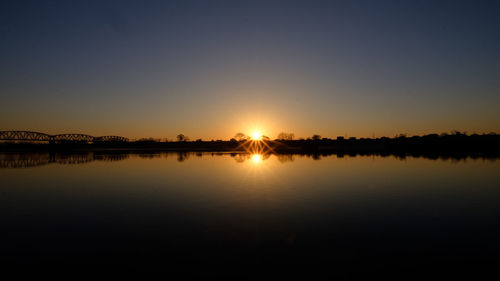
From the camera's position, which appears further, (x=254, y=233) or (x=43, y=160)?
(x=43, y=160)

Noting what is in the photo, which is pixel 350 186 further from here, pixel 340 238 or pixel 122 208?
pixel 122 208

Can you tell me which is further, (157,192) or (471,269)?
(157,192)

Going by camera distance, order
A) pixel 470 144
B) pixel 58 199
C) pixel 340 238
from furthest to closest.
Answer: pixel 470 144 → pixel 58 199 → pixel 340 238

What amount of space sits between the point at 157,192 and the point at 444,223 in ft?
66.5

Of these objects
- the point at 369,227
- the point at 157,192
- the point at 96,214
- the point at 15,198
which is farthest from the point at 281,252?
the point at 15,198

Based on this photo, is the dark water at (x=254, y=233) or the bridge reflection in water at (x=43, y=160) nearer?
the dark water at (x=254, y=233)

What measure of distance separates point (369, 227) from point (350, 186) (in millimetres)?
13789

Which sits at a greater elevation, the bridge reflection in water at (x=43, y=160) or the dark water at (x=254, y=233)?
the bridge reflection in water at (x=43, y=160)

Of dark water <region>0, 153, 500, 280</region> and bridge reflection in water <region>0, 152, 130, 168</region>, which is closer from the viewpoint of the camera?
dark water <region>0, 153, 500, 280</region>

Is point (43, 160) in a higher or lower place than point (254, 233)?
higher

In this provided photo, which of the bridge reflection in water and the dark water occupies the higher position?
the bridge reflection in water

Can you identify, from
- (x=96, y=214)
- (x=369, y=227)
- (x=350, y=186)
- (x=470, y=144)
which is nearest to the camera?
(x=369, y=227)

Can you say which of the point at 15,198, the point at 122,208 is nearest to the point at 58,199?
the point at 15,198

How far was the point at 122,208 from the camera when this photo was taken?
18.8m
